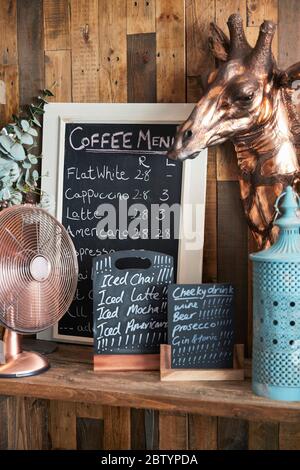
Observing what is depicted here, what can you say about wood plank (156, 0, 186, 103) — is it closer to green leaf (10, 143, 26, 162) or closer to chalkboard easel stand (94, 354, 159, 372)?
green leaf (10, 143, 26, 162)

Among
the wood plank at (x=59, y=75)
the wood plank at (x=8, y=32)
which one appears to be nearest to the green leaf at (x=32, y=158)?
the wood plank at (x=59, y=75)

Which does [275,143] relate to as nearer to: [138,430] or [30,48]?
[30,48]

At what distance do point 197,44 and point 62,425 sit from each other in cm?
147

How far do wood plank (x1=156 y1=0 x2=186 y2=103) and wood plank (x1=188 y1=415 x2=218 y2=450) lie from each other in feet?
3.65

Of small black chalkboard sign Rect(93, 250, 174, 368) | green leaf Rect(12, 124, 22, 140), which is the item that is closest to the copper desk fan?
small black chalkboard sign Rect(93, 250, 174, 368)

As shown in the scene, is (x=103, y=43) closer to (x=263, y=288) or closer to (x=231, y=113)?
(x=231, y=113)

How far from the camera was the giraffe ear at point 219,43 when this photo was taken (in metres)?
1.80

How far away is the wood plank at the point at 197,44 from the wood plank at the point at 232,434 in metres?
1.12

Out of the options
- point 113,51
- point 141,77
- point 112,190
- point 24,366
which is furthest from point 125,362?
point 113,51

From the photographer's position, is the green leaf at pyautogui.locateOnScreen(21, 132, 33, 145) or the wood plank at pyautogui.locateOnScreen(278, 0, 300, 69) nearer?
the wood plank at pyautogui.locateOnScreen(278, 0, 300, 69)

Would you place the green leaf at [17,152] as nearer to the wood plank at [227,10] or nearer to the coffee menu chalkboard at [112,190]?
the coffee menu chalkboard at [112,190]

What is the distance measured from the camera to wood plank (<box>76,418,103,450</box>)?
2.17 meters

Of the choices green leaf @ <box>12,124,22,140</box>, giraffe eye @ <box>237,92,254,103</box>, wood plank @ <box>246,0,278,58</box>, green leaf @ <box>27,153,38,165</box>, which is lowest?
green leaf @ <box>27,153,38,165</box>

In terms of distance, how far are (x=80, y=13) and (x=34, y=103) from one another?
0.36 m
